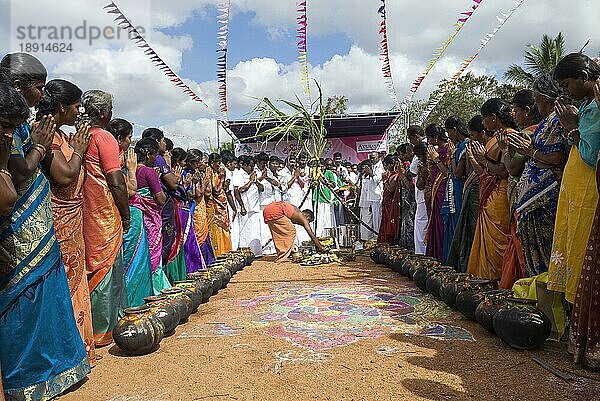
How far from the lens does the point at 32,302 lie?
3.22 m

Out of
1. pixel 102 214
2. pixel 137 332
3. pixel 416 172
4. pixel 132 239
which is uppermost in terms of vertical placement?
pixel 416 172

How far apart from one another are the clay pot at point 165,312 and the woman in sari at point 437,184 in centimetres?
414

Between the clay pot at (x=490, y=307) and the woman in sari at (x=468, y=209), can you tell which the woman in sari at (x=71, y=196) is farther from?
the woman in sari at (x=468, y=209)

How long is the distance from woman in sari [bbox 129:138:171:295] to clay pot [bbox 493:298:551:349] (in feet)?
11.9

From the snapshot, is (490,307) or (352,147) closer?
(490,307)

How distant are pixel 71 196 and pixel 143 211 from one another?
178cm

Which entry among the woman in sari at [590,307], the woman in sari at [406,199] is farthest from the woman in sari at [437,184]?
the woman in sari at [590,307]

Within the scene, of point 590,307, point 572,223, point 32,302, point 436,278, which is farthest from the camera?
point 436,278

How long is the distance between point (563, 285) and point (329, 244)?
670 cm

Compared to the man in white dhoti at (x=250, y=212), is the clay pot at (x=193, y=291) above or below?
below

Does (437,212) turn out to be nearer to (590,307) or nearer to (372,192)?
(590,307)

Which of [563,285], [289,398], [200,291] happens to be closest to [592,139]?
[563,285]

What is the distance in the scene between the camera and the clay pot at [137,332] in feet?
13.8

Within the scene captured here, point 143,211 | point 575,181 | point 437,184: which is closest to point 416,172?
point 437,184
